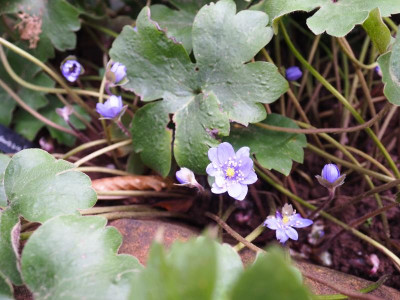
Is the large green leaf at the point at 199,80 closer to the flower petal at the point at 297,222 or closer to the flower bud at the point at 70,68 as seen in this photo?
the flower bud at the point at 70,68

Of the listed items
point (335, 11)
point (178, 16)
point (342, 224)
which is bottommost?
point (342, 224)

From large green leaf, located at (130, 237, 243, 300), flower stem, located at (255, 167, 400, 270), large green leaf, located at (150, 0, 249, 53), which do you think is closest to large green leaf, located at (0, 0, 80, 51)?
large green leaf, located at (150, 0, 249, 53)

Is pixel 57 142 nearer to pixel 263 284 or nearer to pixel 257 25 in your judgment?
pixel 257 25

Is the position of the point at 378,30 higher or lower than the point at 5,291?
higher

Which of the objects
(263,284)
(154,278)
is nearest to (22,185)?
(154,278)

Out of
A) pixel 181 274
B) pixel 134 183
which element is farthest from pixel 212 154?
pixel 181 274

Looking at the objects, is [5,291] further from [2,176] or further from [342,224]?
[342,224]
